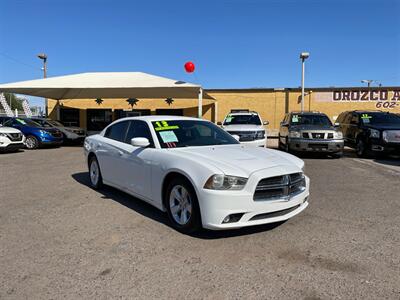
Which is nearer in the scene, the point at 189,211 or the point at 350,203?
the point at 189,211

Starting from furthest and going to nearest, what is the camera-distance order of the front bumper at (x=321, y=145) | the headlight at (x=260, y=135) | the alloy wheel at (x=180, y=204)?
the front bumper at (x=321, y=145), the headlight at (x=260, y=135), the alloy wheel at (x=180, y=204)

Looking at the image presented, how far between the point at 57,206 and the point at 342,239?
4.26 meters

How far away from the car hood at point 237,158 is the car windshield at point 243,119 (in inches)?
293

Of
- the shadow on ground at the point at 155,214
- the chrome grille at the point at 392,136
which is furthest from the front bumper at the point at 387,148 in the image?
the shadow on ground at the point at 155,214

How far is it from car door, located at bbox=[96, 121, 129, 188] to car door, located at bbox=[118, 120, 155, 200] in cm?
Answer: 10

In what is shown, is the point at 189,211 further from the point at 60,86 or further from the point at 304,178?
the point at 60,86

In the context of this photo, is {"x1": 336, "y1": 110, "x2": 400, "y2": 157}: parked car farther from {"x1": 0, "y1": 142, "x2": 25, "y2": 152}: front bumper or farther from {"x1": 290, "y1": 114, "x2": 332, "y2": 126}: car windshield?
{"x1": 0, "y1": 142, "x2": 25, "y2": 152}: front bumper

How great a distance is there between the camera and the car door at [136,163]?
4.79m

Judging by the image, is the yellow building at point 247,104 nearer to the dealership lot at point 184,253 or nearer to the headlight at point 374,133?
the headlight at point 374,133

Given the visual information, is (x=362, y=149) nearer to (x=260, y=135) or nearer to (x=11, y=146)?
(x=260, y=135)

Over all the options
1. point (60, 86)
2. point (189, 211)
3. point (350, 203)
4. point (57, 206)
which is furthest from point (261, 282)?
point (60, 86)

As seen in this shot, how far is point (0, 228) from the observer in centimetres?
440

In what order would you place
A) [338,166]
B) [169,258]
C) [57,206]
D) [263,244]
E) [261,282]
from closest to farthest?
1. [261,282]
2. [169,258]
3. [263,244]
4. [57,206]
5. [338,166]

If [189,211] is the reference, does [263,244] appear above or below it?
below
